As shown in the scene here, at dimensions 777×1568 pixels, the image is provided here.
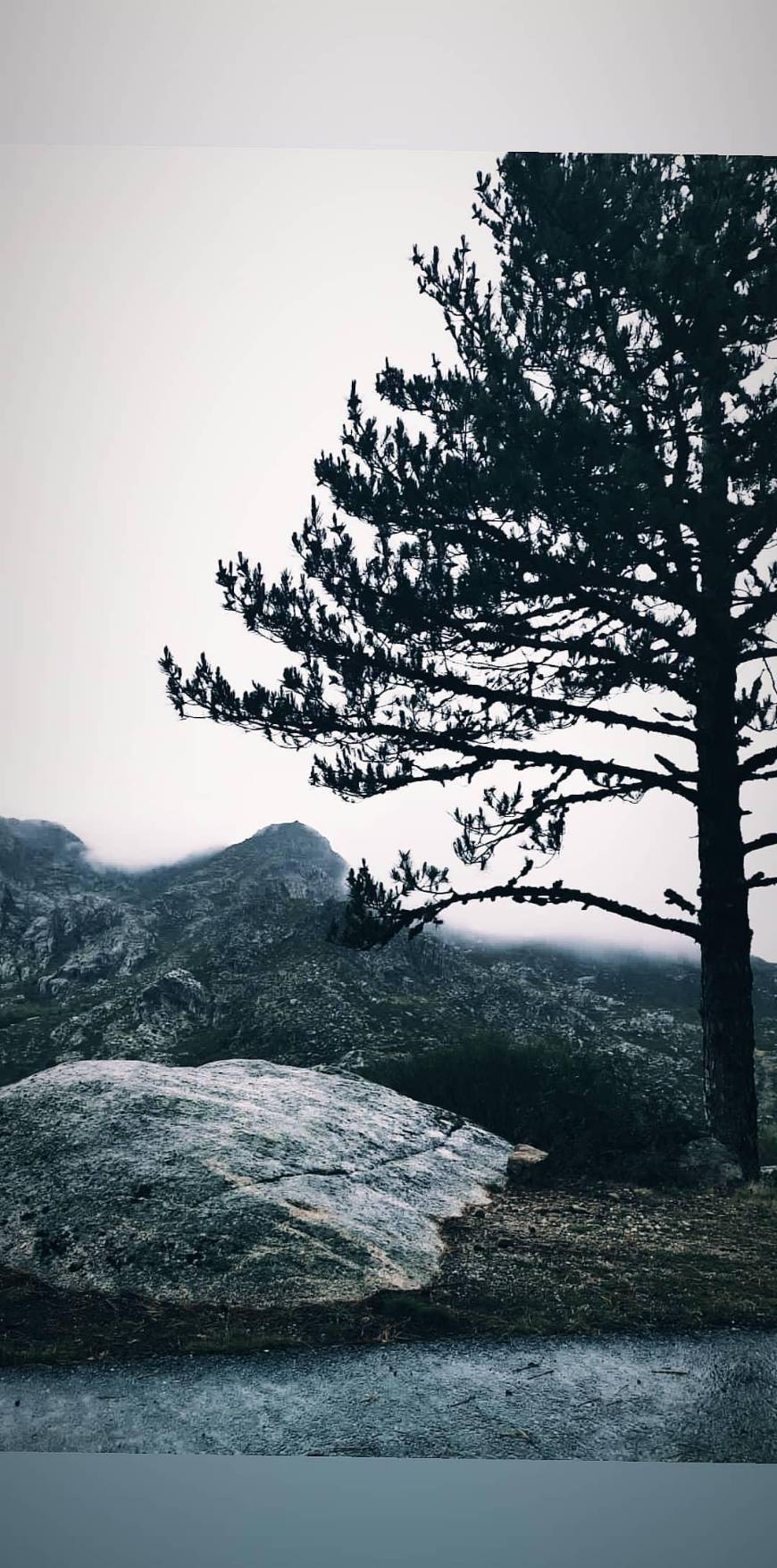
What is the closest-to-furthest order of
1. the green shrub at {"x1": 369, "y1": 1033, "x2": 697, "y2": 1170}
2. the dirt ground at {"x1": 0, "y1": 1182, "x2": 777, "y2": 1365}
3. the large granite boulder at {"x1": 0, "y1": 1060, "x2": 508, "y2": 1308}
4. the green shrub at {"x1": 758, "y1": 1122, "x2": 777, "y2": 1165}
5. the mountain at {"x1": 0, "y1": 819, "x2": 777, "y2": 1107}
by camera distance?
1. the dirt ground at {"x1": 0, "y1": 1182, "x2": 777, "y2": 1365}
2. the large granite boulder at {"x1": 0, "y1": 1060, "x2": 508, "y2": 1308}
3. the green shrub at {"x1": 369, "y1": 1033, "x2": 697, "y2": 1170}
4. the green shrub at {"x1": 758, "y1": 1122, "x2": 777, "y2": 1165}
5. the mountain at {"x1": 0, "y1": 819, "x2": 777, "y2": 1107}

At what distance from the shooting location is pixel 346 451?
7.28 metres

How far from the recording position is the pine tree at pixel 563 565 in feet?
22.1

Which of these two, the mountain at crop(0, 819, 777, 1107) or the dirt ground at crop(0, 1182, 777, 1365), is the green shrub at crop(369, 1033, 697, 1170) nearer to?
the mountain at crop(0, 819, 777, 1107)

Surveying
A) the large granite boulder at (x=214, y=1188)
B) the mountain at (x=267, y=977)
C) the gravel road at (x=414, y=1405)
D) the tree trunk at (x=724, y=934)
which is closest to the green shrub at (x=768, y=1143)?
the mountain at (x=267, y=977)

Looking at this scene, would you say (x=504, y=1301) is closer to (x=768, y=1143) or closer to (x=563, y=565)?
(x=768, y=1143)

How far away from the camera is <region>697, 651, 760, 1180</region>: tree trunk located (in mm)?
6723

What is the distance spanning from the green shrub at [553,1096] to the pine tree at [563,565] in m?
0.53

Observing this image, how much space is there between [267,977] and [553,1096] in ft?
7.99

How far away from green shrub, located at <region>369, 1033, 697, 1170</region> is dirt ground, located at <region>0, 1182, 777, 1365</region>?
3.23 ft

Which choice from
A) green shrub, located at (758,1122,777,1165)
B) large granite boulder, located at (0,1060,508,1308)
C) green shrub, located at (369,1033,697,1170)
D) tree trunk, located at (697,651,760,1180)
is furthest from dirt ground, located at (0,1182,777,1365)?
green shrub, located at (758,1122,777,1165)

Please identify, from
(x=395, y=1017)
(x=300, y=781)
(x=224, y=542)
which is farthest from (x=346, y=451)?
(x=395, y=1017)

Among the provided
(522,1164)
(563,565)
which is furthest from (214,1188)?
(563,565)

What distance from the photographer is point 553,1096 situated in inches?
277

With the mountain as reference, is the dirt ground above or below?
below
